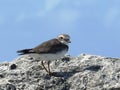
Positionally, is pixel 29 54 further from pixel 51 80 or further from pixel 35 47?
pixel 51 80

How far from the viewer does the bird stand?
16.3m

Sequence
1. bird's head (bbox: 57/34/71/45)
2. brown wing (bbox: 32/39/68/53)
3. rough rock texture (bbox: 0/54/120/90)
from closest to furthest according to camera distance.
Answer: rough rock texture (bbox: 0/54/120/90)
brown wing (bbox: 32/39/68/53)
bird's head (bbox: 57/34/71/45)

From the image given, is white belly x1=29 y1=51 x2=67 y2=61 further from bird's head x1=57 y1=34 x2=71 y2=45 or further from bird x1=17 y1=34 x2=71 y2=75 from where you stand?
bird's head x1=57 y1=34 x2=71 y2=45

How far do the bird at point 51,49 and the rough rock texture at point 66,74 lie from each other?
30 centimetres

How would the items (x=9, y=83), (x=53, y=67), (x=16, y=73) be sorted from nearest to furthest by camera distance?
(x=9, y=83)
(x=16, y=73)
(x=53, y=67)

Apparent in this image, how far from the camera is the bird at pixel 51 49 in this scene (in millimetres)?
16281

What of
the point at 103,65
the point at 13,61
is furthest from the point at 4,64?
the point at 103,65

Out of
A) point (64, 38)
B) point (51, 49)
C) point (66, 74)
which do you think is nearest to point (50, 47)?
point (51, 49)

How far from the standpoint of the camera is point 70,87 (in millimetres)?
14016

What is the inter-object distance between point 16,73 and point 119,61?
12.7 ft

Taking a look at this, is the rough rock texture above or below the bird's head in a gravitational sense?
below

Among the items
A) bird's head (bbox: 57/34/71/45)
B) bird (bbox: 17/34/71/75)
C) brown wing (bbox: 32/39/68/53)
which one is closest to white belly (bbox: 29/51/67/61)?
bird (bbox: 17/34/71/75)

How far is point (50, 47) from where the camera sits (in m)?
17.0

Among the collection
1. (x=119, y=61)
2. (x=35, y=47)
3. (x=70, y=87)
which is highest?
(x=35, y=47)
